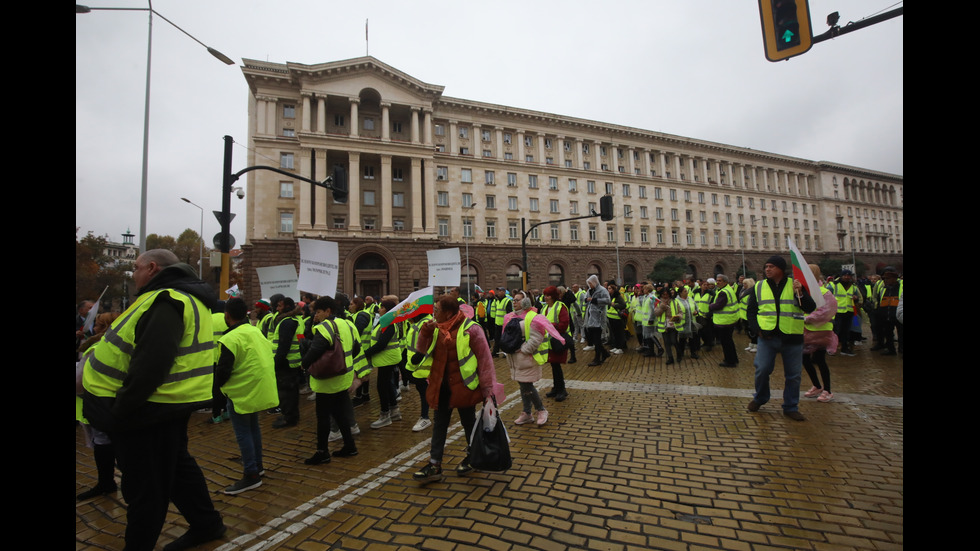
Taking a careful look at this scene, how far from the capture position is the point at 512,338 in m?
5.47

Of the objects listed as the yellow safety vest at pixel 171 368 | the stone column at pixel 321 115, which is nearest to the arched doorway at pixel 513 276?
the stone column at pixel 321 115

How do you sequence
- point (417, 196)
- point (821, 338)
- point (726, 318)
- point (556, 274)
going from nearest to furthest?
point (821, 338)
point (726, 318)
point (417, 196)
point (556, 274)

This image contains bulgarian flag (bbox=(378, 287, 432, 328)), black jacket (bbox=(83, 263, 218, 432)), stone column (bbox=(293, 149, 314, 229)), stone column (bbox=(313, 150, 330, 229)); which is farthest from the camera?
stone column (bbox=(313, 150, 330, 229))

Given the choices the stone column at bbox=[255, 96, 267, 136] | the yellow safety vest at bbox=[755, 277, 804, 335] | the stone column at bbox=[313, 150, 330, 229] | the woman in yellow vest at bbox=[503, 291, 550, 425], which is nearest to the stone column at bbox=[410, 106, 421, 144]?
the stone column at bbox=[313, 150, 330, 229]

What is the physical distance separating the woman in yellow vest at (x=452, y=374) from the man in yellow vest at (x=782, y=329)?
3.97 meters

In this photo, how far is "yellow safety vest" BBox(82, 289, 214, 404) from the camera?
271 cm

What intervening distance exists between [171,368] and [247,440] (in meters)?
1.71

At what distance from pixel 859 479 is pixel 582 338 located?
11592mm

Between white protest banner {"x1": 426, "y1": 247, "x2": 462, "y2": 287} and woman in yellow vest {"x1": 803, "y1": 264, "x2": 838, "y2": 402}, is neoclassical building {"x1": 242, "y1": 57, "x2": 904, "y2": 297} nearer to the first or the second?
white protest banner {"x1": 426, "y1": 247, "x2": 462, "y2": 287}

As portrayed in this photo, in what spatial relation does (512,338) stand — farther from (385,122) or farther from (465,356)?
(385,122)

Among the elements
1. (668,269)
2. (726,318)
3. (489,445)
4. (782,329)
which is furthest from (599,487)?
(668,269)

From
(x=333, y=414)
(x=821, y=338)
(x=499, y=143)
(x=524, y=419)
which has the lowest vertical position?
(x=524, y=419)

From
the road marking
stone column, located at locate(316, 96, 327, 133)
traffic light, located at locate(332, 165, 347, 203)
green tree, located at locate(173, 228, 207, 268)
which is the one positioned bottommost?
the road marking

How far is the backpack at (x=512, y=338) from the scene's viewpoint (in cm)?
543
